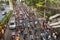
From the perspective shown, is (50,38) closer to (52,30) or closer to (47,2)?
(52,30)

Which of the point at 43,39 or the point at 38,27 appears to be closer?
the point at 43,39

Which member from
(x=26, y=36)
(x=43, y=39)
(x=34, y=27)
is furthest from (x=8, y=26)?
(x=43, y=39)

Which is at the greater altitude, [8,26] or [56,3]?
[56,3]

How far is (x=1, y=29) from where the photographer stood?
29750mm

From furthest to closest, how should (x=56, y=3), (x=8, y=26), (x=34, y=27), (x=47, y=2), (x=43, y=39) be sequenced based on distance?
(x=47, y=2) < (x=56, y=3) < (x=8, y=26) < (x=34, y=27) < (x=43, y=39)

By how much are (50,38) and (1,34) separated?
24.8 ft

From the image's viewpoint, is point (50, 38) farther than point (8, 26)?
No

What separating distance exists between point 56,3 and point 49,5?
2.55 metres

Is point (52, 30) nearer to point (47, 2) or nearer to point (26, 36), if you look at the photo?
point (26, 36)

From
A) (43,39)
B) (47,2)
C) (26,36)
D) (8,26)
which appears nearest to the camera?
(43,39)

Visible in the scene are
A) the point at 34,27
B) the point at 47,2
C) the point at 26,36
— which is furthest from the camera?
the point at 47,2

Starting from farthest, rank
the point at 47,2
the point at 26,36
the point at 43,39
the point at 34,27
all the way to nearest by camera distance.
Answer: the point at 47,2, the point at 34,27, the point at 26,36, the point at 43,39

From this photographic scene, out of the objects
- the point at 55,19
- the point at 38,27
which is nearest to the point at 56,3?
the point at 55,19

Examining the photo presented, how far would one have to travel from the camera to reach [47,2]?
44938 mm
